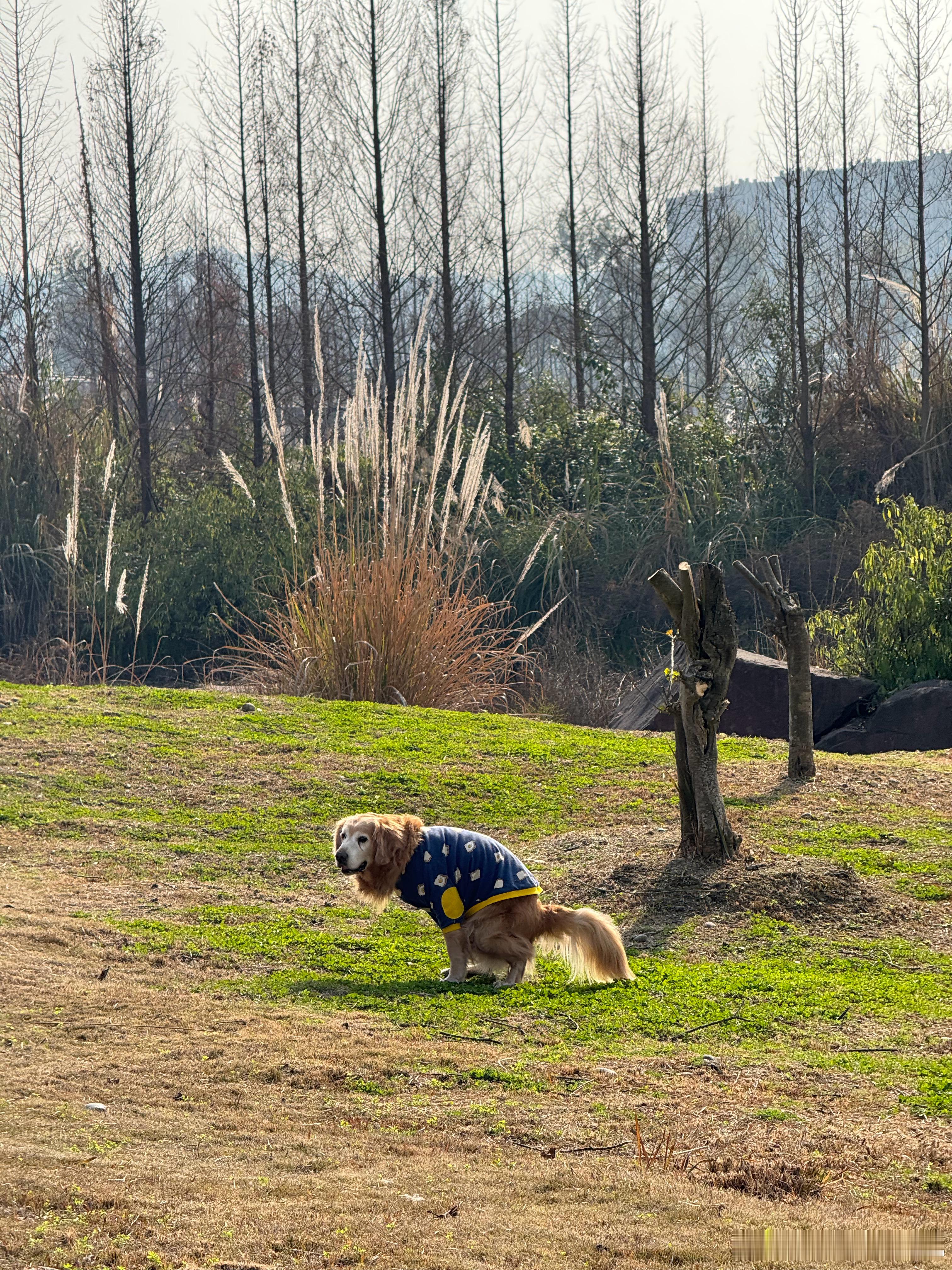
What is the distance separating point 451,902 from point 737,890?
1.77 metres

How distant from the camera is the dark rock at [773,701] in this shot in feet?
40.8

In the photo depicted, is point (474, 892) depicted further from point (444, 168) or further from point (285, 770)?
point (444, 168)

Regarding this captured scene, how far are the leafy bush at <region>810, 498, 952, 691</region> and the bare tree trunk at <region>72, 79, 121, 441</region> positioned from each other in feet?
38.1

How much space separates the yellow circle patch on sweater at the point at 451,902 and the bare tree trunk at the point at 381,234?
1548 centimetres

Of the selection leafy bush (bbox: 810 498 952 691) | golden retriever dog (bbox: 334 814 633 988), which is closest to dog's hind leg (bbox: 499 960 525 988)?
golden retriever dog (bbox: 334 814 633 988)

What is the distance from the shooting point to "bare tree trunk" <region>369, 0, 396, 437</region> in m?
20.6

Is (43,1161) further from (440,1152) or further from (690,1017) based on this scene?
(690,1017)

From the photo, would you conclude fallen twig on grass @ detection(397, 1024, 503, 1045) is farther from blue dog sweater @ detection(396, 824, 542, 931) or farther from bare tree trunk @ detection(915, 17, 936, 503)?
bare tree trunk @ detection(915, 17, 936, 503)

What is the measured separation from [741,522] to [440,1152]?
1487 centimetres

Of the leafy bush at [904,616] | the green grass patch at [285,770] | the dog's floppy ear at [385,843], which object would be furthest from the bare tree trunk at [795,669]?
the dog's floppy ear at [385,843]

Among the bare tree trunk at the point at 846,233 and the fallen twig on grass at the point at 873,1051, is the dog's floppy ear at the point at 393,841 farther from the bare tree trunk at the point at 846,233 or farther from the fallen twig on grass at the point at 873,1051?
the bare tree trunk at the point at 846,233

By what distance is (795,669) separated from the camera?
9.24m

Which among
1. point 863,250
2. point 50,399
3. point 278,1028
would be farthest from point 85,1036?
point 863,250

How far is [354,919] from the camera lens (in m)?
6.39
